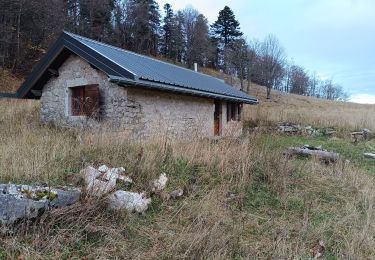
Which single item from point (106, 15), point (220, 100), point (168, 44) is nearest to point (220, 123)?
point (220, 100)

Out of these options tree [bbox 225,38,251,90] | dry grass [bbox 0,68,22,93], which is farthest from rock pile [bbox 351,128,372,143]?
tree [bbox 225,38,251,90]

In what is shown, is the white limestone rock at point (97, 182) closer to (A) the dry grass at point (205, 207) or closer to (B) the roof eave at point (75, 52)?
(A) the dry grass at point (205, 207)

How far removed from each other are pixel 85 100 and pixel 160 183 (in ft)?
22.0

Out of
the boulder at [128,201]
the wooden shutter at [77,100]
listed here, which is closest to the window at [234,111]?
the wooden shutter at [77,100]

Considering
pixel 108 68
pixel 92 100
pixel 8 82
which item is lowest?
pixel 92 100

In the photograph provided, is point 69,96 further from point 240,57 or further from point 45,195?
point 240,57

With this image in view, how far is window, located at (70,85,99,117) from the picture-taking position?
10578 mm

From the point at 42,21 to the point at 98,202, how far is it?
25861mm

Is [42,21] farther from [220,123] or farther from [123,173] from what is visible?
[123,173]

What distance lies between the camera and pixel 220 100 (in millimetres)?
16391

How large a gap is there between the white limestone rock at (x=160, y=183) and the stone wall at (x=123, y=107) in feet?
12.3

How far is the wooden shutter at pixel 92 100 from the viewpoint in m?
10.5

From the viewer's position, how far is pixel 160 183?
518 centimetres

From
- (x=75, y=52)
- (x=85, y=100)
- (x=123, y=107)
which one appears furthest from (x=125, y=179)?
(x=75, y=52)
